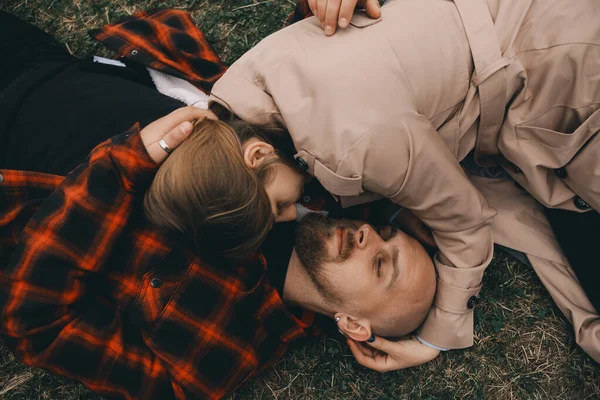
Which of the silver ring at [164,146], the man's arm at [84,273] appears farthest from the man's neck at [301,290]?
the silver ring at [164,146]

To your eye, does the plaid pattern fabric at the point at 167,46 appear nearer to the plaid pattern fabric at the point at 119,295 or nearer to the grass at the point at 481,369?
the plaid pattern fabric at the point at 119,295

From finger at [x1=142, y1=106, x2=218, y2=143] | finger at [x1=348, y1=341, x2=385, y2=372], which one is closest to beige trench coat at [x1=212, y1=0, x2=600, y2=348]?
finger at [x1=142, y1=106, x2=218, y2=143]

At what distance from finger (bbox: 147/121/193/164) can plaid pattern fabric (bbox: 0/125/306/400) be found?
0.16 feet

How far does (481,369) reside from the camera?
2.73 meters

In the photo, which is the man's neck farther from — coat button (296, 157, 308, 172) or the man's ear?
coat button (296, 157, 308, 172)

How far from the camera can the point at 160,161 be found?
2260 millimetres

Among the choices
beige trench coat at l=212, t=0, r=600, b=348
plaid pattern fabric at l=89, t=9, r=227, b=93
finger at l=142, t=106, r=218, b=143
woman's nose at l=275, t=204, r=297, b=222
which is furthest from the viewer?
plaid pattern fabric at l=89, t=9, r=227, b=93

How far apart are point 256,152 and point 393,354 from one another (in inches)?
51.1

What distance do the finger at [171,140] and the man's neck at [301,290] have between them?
837mm

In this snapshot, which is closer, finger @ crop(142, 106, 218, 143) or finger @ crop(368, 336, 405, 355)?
finger @ crop(142, 106, 218, 143)

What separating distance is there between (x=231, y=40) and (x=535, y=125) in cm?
186

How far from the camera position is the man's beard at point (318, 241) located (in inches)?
94.4

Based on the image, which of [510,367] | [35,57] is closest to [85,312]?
[35,57]

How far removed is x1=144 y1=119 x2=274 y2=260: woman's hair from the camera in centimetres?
203
